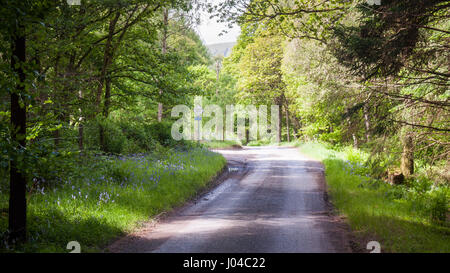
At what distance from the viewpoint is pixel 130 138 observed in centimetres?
1677

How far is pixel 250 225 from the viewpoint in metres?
7.69

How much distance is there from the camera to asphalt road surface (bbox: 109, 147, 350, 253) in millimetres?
6234

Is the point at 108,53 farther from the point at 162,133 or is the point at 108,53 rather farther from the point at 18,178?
the point at 18,178

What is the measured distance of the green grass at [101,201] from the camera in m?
5.96

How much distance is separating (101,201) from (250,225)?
3.52 meters

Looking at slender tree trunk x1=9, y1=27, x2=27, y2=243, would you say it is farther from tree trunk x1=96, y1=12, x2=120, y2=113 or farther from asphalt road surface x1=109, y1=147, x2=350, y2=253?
tree trunk x1=96, y1=12, x2=120, y2=113

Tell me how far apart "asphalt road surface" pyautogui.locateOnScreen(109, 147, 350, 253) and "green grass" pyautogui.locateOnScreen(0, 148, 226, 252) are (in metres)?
0.48

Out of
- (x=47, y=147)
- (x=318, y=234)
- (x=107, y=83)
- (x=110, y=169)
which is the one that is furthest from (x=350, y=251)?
(x=107, y=83)

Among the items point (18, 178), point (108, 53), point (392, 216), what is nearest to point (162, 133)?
point (108, 53)

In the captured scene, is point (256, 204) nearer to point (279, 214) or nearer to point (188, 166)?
point (279, 214)

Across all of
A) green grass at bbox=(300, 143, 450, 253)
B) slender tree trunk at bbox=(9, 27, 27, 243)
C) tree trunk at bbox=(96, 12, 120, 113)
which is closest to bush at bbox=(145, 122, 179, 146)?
tree trunk at bbox=(96, 12, 120, 113)

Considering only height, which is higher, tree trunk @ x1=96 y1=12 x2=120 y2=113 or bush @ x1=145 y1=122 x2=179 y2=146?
tree trunk @ x1=96 y1=12 x2=120 y2=113

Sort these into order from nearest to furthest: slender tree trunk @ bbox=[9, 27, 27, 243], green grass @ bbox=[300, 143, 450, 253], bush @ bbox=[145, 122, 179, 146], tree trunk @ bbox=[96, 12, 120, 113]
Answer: slender tree trunk @ bbox=[9, 27, 27, 243] < green grass @ bbox=[300, 143, 450, 253] < tree trunk @ bbox=[96, 12, 120, 113] < bush @ bbox=[145, 122, 179, 146]

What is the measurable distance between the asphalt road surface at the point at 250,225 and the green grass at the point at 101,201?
1.58 ft
